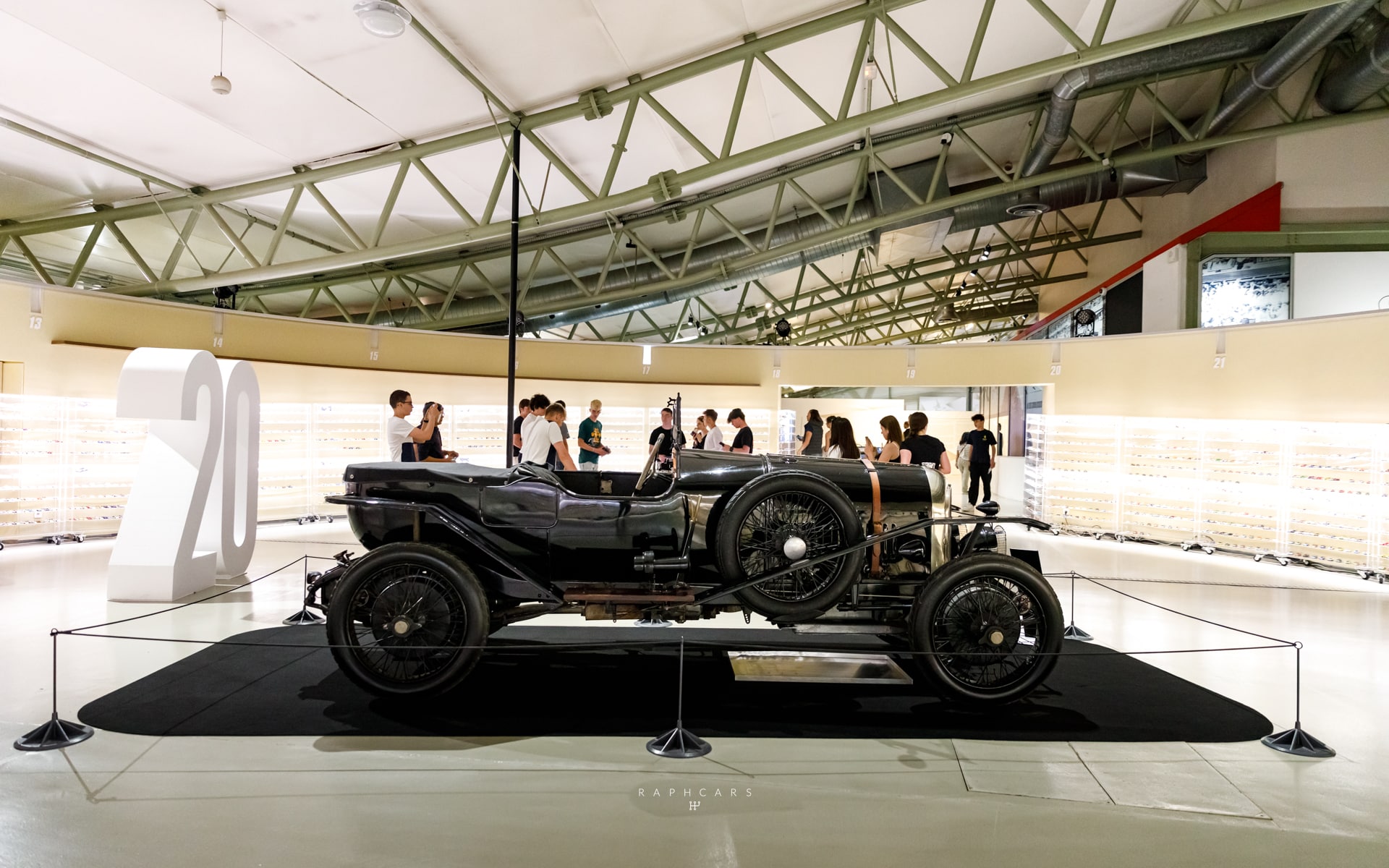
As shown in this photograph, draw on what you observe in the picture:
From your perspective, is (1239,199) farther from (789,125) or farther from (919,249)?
(789,125)

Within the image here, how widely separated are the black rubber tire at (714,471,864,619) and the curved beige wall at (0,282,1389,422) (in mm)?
7848

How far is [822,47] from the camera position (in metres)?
7.54

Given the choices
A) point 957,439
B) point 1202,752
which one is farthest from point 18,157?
point 957,439

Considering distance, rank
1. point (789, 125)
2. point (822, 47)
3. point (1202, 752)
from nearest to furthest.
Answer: point (1202, 752)
point (822, 47)
point (789, 125)

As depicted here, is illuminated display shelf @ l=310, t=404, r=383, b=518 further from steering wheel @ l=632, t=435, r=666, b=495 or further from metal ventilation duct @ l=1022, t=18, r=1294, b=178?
metal ventilation duct @ l=1022, t=18, r=1294, b=178

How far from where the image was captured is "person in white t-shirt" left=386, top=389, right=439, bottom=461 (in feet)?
22.3

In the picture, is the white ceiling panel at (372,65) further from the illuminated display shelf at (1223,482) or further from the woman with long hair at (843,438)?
the illuminated display shelf at (1223,482)

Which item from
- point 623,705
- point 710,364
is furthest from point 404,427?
point 710,364

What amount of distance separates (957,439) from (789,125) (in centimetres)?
1396

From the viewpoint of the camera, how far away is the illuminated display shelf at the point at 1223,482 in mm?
8086

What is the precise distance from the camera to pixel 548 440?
24.4 feet

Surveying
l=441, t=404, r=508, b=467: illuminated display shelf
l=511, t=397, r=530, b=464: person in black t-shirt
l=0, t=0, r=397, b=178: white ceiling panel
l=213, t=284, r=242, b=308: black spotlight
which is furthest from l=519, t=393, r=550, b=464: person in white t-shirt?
l=213, t=284, r=242, b=308: black spotlight

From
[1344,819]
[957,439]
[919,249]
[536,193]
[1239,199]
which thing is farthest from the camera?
[957,439]

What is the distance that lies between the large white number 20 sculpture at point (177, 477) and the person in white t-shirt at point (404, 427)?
1.27 meters
